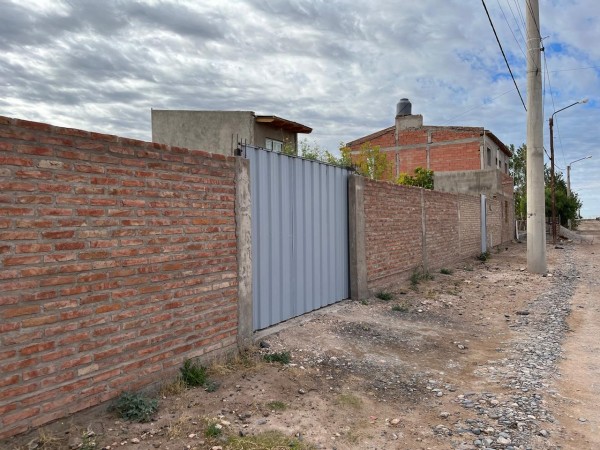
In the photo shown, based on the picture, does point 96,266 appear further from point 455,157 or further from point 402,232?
point 455,157

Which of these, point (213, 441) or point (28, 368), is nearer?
point (28, 368)

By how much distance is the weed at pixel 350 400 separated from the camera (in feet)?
12.0

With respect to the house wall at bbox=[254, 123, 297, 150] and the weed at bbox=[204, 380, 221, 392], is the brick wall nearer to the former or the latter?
the weed at bbox=[204, 380, 221, 392]

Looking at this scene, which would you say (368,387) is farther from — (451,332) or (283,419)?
(451,332)

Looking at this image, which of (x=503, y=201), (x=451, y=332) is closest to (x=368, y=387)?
(x=451, y=332)

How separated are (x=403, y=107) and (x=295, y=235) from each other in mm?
26155

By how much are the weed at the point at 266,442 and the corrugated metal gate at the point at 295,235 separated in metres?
2.08

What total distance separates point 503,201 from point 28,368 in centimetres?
2375

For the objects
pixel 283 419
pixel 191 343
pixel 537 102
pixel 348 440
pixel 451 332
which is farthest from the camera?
pixel 537 102

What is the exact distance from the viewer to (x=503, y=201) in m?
22.7

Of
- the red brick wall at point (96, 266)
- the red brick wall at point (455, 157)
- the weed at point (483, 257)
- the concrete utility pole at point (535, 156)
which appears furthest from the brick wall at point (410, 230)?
the red brick wall at point (455, 157)

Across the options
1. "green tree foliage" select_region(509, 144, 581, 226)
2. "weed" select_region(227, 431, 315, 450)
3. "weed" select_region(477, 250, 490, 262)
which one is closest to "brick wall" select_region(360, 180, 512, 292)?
"weed" select_region(477, 250, 490, 262)

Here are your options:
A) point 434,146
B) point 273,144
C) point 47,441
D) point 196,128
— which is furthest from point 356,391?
point 434,146

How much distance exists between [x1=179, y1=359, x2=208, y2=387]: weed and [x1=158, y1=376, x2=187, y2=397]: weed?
63 millimetres
